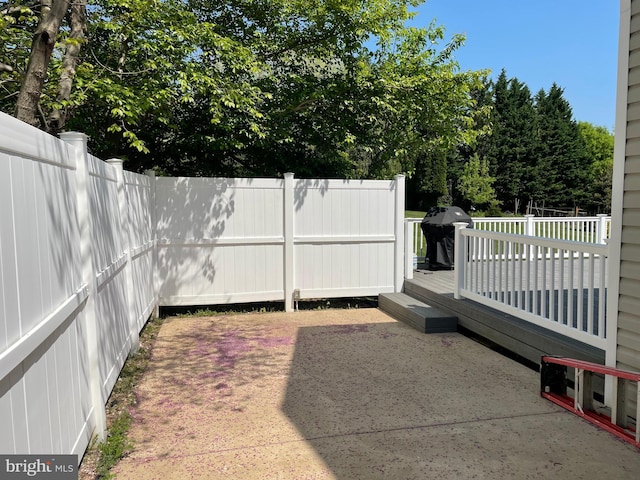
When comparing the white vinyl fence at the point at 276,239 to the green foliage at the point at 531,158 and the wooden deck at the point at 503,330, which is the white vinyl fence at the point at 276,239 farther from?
the green foliage at the point at 531,158

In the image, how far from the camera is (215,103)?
618 cm

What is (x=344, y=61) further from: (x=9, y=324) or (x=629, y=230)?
(x=9, y=324)

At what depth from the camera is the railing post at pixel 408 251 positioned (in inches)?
276

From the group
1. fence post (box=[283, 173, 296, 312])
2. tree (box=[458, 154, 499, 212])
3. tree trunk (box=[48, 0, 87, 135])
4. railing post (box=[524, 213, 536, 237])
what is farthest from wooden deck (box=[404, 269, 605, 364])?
tree (box=[458, 154, 499, 212])

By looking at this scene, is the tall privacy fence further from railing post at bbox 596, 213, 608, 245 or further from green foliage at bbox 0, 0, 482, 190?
railing post at bbox 596, 213, 608, 245

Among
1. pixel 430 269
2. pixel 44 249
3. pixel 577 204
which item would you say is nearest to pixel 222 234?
pixel 430 269

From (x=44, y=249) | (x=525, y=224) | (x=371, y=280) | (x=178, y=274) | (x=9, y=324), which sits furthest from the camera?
(x=525, y=224)

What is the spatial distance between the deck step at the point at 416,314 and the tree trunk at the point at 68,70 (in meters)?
4.64

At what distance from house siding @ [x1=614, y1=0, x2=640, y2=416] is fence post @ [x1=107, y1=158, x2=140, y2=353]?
12.7 feet

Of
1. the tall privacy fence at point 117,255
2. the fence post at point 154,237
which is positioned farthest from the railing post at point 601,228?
the fence post at point 154,237

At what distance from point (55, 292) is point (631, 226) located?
3377 mm

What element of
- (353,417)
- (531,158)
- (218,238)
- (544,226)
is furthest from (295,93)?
(531,158)

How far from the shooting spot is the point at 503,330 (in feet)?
15.2

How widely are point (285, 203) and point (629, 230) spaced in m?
4.29
